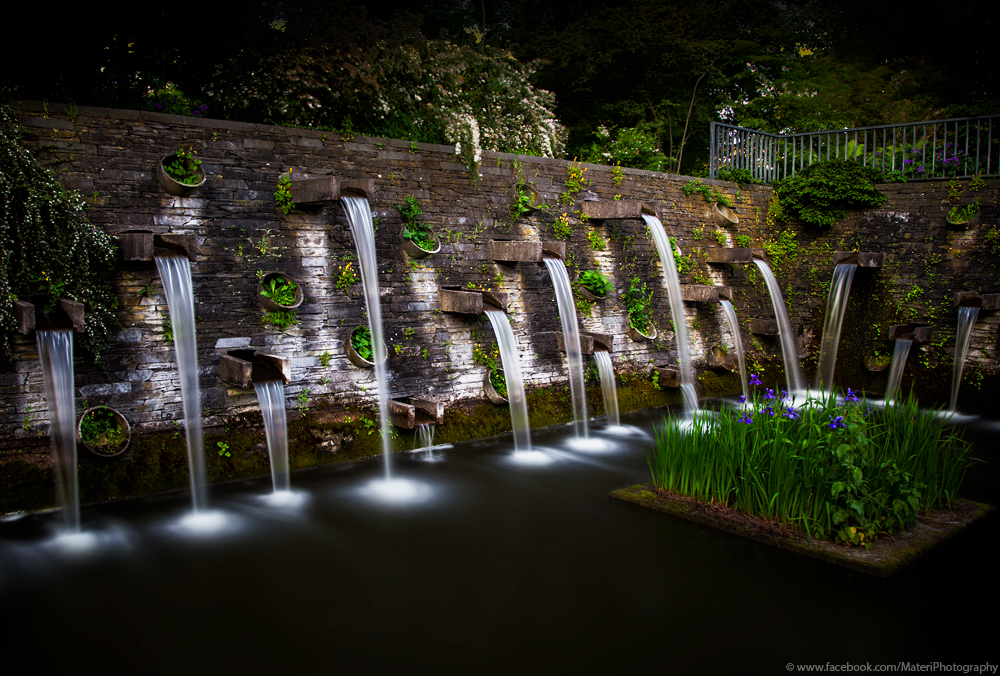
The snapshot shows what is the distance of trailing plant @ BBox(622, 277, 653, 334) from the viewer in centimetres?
891

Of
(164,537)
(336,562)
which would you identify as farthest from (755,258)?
(164,537)

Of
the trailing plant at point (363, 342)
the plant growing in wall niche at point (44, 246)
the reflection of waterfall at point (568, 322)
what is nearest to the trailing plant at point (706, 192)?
the reflection of waterfall at point (568, 322)

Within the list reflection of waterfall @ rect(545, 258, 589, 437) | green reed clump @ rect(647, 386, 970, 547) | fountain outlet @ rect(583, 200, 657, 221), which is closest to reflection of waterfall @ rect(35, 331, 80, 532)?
green reed clump @ rect(647, 386, 970, 547)

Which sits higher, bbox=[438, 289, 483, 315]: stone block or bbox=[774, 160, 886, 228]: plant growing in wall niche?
bbox=[774, 160, 886, 228]: plant growing in wall niche

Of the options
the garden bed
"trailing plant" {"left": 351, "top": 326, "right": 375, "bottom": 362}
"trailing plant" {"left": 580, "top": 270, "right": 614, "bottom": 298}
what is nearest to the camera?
the garden bed

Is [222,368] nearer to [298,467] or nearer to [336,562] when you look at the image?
[298,467]

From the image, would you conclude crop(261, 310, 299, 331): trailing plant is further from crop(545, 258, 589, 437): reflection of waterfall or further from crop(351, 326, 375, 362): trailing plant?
crop(545, 258, 589, 437): reflection of waterfall

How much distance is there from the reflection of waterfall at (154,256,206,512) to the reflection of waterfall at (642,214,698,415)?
587 centimetres

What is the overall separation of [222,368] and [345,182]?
215 centimetres

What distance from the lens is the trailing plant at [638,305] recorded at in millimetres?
8914

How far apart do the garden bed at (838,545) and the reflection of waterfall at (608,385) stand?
10.0 ft

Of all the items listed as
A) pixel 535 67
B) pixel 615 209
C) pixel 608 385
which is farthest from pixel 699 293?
pixel 535 67

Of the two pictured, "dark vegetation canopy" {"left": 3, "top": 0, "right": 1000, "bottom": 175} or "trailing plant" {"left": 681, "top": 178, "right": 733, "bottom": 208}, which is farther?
"trailing plant" {"left": 681, "top": 178, "right": 733, "bottom": 208}

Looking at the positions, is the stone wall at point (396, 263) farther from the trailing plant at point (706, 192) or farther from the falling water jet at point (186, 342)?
the falling water jet at point (186, 342)
